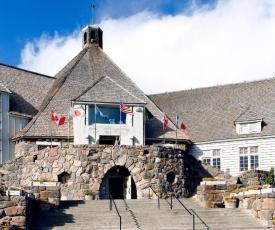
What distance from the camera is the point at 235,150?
39688 millimetres

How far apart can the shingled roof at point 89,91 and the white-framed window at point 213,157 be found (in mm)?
Answer: 2347

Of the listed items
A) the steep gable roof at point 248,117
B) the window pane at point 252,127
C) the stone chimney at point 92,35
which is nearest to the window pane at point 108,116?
the steep gable roof at point 248,117

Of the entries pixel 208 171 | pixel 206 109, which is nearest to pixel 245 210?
pixel 208 171

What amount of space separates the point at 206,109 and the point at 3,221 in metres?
23.7

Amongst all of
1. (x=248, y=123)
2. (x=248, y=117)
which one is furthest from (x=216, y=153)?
(x=248, y=117)

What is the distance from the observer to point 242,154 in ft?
130

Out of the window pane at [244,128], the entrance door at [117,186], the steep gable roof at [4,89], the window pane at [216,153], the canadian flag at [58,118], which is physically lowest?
the entrance door at [117,186]

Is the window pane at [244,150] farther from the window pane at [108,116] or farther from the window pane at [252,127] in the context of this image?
the window pane at [108,116]

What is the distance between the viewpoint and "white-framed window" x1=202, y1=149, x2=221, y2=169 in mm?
40362

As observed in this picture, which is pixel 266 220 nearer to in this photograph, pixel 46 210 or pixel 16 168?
pixel 46 210

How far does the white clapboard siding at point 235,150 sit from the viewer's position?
38.4 m

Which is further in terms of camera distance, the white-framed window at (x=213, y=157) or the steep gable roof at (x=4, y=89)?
the white-framed window at (x=213, y=157)

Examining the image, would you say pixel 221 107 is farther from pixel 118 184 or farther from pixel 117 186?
pixel 117 186

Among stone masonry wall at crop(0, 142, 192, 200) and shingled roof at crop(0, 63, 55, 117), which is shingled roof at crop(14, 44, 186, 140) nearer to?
shingled roof at crop(0, 63, 55, 117)
